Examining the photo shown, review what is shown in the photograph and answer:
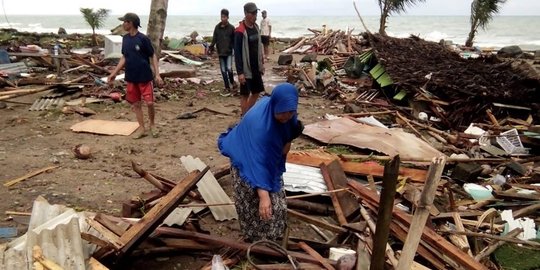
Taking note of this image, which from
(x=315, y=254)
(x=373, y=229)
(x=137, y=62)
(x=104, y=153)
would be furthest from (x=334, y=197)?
(x=137, y=62)

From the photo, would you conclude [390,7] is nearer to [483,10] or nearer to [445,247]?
[483,10]

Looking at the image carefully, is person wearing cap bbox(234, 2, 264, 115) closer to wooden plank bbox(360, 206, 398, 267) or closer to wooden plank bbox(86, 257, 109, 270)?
wooden plank bbox(360, 206, 398, 267)

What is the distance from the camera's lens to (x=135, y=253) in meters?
3.64

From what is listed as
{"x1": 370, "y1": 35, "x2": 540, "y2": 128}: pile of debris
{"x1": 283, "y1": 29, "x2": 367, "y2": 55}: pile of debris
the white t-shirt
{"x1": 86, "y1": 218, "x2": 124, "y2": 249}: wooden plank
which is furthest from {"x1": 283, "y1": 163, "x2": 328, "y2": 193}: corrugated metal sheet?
{"x1": 283, "y1": 29, "x2": 367, "y2": 55}: pile of debris

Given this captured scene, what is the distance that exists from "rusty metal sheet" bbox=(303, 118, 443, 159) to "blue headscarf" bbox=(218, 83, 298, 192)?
3.20 metres

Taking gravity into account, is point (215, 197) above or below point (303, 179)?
below

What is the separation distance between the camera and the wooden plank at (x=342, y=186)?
4.44 meters

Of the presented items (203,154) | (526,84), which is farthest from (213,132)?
(526,84)

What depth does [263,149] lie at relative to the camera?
3299 millimetres

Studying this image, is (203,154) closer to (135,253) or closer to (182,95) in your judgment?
(135,253)

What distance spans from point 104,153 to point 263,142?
3.89 m

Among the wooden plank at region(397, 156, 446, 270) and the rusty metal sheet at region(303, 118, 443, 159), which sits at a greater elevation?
the wooden plank at region(397, 156, 446, 270)

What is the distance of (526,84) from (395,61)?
10.1 ft

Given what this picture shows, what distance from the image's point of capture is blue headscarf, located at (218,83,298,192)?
3262 millimetres
